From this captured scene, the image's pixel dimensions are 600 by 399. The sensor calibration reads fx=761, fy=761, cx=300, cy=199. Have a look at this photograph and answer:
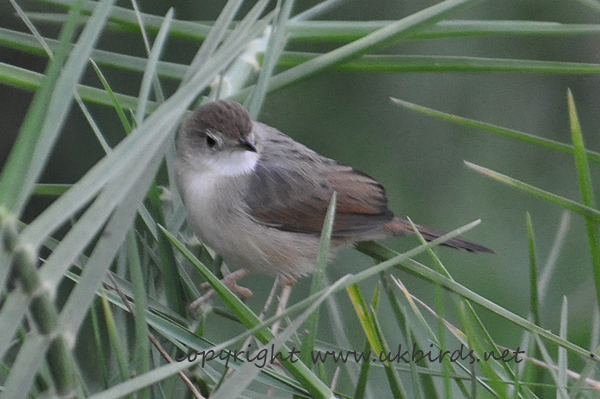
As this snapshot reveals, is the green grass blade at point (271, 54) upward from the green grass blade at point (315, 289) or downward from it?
upward

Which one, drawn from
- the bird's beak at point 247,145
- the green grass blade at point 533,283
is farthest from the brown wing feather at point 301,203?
the green grass blade at point 533,283

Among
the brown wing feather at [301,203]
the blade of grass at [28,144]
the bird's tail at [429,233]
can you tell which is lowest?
the bird's tail at [429,233]

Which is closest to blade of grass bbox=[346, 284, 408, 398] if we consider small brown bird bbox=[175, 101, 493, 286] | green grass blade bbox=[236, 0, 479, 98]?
green grass blade bbox=[236, 0, 479, 98]

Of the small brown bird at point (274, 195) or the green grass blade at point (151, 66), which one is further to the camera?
the small brown bird at point (274, 195)

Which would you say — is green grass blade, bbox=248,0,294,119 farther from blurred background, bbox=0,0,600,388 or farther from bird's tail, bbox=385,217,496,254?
blurred background, bbox=0,0,600,388

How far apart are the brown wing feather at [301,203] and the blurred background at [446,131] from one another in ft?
2.35

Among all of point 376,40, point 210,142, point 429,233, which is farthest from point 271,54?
point 429,233

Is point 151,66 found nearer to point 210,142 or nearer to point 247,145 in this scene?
point 247,145

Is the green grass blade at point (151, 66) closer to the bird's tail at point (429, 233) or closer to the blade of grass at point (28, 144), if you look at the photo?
the blade of grass at point (28, 144)

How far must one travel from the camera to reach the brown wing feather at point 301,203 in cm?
316

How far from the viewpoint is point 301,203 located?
3.19 meters

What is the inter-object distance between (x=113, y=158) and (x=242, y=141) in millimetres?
2013

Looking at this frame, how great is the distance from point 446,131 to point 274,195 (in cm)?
191

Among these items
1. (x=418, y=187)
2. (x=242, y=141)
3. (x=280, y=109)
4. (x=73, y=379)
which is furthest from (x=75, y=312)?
(x=418, y=187)
